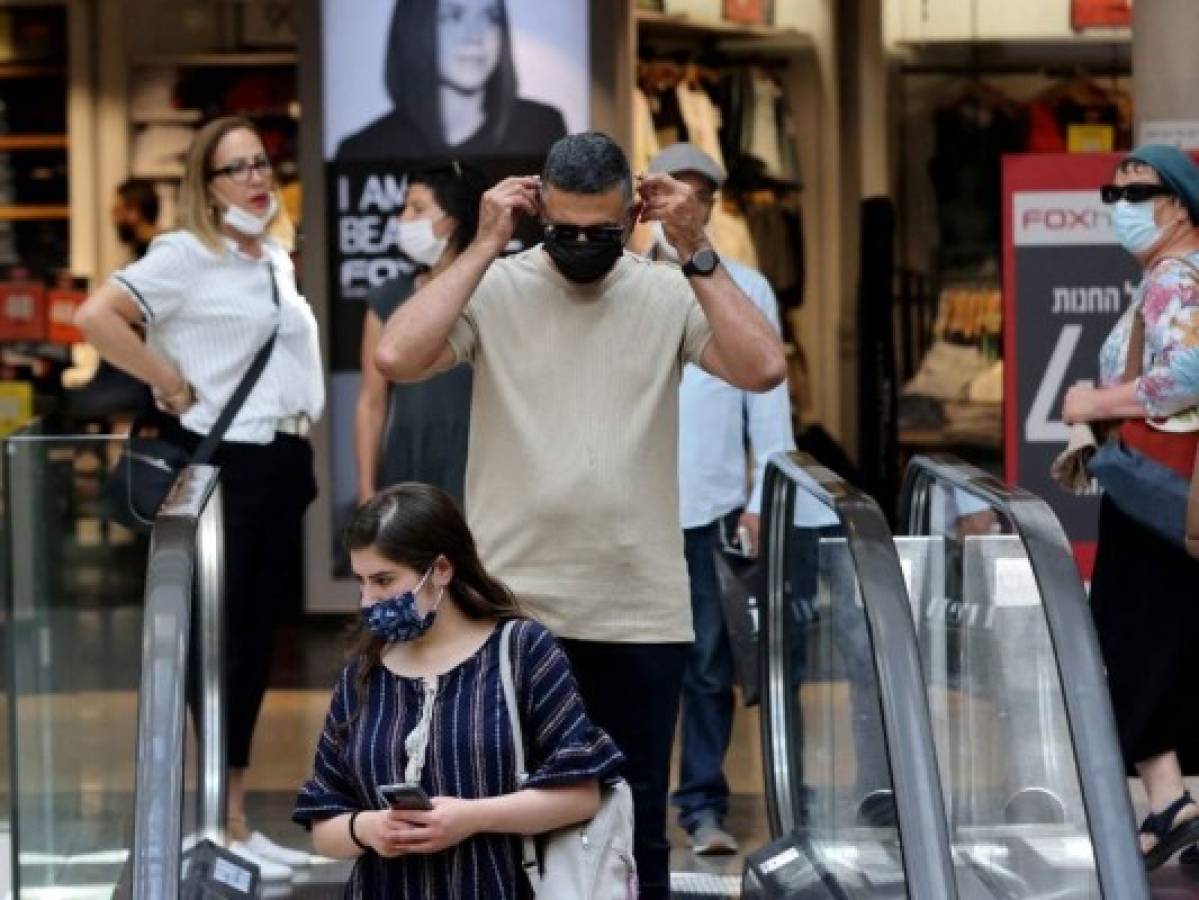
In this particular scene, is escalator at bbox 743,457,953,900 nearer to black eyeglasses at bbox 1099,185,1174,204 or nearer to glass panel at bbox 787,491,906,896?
glass panel at bbox 787,491,906,896

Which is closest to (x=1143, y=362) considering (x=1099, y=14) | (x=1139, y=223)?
(x=1139, y=223)

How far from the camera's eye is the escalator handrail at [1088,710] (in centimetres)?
505

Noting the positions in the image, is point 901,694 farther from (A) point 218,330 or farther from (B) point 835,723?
(A) point 218,330

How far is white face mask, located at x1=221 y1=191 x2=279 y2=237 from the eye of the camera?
7.50 m

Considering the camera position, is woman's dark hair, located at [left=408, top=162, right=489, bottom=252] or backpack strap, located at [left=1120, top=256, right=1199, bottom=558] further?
woman's dark hair, located at [left=408, top=162, right=489, bottom=252]

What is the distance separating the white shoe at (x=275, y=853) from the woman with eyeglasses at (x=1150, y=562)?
2048 millimetres

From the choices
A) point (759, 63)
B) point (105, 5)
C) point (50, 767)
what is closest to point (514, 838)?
point (50, 767)

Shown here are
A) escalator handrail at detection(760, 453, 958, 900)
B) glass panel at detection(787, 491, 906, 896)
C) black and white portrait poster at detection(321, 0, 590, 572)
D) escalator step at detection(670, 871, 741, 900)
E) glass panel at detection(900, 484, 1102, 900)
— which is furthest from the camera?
black and white portrait poster at detection(321, 0, 590, 572)

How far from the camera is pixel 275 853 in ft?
25.1

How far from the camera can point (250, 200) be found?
24.6ft

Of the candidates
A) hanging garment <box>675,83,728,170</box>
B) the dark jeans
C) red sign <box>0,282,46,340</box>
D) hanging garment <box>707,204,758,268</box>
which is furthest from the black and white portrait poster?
the dark jeans

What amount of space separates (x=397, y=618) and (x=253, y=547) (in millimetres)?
2895

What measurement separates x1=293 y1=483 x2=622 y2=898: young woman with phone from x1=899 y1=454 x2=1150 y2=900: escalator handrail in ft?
2.82

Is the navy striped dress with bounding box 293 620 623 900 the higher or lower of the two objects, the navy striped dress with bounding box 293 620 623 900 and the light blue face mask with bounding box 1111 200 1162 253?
the lower
